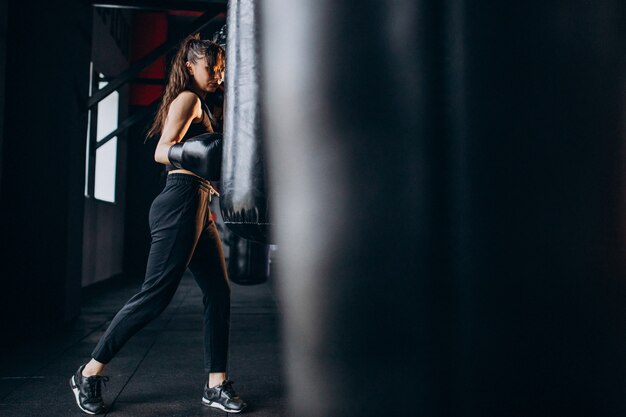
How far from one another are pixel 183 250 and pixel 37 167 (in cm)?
209

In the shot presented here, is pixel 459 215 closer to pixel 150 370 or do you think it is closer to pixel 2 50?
pixel 150 370

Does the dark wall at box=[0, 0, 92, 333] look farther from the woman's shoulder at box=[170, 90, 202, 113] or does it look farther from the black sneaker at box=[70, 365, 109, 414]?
the woman's shoulder at box=[170, 90, 202, 113]

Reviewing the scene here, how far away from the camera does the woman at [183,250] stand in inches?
75.8

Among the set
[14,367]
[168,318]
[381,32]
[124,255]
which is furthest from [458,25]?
[124,255]

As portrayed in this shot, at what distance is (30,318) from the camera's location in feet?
11.4

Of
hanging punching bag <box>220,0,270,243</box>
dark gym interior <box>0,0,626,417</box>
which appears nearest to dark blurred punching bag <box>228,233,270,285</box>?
hanging punching bag <box>220,0,270,243</box>

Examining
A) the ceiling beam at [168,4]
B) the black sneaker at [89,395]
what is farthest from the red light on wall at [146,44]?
the black sneaker at [89,395]

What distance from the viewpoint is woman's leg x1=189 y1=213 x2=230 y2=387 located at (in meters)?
2.04

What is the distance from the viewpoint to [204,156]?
4.82 feet

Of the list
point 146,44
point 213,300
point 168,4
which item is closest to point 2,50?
point 168,4

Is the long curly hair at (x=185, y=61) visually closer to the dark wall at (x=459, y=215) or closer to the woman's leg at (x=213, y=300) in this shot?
the woman's leg at (x=213, y=300)

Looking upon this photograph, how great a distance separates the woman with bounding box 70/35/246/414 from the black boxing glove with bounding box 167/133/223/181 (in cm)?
34

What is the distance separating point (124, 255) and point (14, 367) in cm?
583

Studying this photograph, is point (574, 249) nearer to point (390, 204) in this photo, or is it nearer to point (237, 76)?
point (390, 204)
